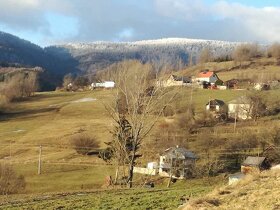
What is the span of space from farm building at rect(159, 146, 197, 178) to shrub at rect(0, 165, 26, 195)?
72.3 ft

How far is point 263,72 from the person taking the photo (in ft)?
477

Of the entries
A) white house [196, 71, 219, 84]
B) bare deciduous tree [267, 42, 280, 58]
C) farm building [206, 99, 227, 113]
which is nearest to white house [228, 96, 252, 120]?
farm building [206, 99, 227, 113]

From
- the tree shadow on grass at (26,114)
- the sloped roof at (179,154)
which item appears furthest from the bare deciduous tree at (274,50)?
the sloped roof at (179,154)

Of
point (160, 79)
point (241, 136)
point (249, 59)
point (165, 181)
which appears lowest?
point (165, 181)

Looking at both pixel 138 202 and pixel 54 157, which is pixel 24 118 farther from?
pixel 138 202

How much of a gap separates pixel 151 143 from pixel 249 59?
111m

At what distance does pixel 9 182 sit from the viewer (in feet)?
144

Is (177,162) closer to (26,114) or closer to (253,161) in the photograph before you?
(253,161)

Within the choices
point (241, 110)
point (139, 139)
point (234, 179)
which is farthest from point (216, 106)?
point (234, 179)

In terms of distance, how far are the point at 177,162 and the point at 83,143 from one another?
70.8ft

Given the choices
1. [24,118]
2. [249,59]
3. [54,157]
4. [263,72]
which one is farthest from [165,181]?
[249,59]

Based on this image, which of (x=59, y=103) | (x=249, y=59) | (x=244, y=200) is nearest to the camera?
(x=244, y=200)

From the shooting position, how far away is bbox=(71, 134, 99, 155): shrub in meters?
79.5

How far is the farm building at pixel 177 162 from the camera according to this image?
63.2 metres
